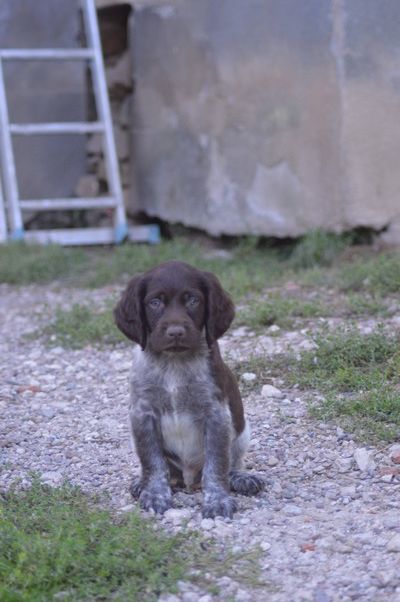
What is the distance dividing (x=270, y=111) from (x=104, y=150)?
2.36 meters

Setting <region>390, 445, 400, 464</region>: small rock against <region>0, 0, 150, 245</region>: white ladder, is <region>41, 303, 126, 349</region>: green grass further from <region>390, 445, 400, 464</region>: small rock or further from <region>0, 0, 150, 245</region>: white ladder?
<region>390, 445, 400, 464</region>: small rock

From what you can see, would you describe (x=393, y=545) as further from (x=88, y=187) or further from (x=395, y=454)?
(x=88, y=187)

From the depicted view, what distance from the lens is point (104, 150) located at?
10.9m

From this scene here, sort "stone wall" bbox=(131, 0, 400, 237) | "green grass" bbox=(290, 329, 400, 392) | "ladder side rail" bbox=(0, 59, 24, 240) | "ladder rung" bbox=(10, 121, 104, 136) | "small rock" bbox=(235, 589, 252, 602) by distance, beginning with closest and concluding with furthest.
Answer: "small rock" bbox=(235, 589, 252, 602) → "green grass" bbox=(290, 329, 400, 392) → "stone wall" bbox=(131, 0, 400, 237) → "ladder side rail" bbox=(0, 59, 24, 240) → "ladder rung" bbox=(10, 121, 104, 136)

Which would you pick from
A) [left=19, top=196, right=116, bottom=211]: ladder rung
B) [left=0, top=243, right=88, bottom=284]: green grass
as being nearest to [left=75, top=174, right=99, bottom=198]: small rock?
[left=19, top=196, right=116, bottom=211]: ladder rung

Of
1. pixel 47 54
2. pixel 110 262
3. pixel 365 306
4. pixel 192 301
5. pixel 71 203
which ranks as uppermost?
pixel 192 301

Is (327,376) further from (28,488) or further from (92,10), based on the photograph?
(92,10)

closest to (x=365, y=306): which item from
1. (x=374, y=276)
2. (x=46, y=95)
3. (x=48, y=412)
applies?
(x=374, y=276)

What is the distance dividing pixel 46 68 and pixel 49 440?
23.3 feet

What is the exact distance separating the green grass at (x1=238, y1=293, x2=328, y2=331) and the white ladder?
3452 millimetres

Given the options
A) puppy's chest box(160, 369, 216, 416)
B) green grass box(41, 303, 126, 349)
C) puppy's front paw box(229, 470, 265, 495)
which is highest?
puppy's chest box(160, 369, 216, 416)

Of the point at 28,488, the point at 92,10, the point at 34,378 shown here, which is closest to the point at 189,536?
the point at 28,488

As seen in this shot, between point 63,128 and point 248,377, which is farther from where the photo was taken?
point 63,128

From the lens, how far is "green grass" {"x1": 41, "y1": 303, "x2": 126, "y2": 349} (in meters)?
A: 7.40
